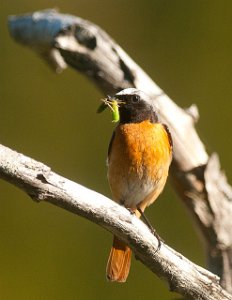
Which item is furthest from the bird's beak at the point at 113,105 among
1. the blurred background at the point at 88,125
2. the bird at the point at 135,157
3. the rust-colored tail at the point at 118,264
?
the blurred background at the point at 88,125

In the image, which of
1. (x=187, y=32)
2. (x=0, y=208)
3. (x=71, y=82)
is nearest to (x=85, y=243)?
(x=0, y=208)

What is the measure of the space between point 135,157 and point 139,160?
2 cm

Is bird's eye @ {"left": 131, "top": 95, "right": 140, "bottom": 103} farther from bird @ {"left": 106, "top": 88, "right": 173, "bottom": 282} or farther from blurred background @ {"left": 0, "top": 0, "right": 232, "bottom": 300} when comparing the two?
blurred background @ {"left": 0, "top": 0, "right": 232, "bottom": 300}

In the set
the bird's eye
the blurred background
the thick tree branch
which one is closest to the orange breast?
the bird's eye

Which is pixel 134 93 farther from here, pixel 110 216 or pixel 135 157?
pixel 110 216

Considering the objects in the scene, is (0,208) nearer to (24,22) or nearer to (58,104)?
(58,104)

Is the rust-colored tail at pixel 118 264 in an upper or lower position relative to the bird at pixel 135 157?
lower

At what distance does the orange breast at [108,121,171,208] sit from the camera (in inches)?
186

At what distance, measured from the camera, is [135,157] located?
15.5ft

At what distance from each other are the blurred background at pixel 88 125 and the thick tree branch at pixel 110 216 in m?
2.21

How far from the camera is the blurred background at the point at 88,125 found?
6477 millimetres

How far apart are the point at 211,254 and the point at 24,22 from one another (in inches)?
60.8

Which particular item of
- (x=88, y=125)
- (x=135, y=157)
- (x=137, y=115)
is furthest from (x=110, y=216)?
(x=88, y=125)

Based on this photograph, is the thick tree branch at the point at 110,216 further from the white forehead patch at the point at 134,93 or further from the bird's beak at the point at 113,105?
the white forehead patch at the point at 134,93
